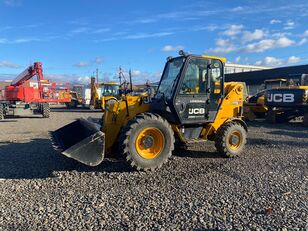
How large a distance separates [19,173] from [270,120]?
12087mm

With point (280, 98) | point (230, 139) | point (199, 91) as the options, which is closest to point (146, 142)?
point (199, 91)

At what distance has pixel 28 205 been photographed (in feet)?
15.1

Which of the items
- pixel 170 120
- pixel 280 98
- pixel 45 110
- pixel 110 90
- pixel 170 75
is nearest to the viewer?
pixel 170 120

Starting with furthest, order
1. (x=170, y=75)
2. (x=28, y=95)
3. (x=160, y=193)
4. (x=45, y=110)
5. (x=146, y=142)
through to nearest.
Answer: (x=45, y=110)
(x=28, y=95)
(x=170, y=75)
(x=146, y=142)
(x=160, y=193)

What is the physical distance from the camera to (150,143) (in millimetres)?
6391

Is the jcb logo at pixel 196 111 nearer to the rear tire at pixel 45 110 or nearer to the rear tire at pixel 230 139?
the rear tire at pixel 230 139

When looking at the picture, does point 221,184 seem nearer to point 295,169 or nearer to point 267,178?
point 267,178

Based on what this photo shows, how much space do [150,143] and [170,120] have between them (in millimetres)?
887

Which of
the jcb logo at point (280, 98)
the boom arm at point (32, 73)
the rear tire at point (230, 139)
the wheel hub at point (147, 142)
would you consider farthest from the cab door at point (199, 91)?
the boom arm at point (32, 73)

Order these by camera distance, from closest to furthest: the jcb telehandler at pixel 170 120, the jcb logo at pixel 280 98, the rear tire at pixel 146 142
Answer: the rear tire at pixel 146 142
the jcb telehandler at pixel 170 120
the jcb logo at pixel 280 98

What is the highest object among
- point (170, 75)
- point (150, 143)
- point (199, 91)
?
point (170, 75)

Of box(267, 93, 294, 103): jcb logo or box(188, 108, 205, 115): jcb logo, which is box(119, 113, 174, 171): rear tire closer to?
box(188, 108, 205, 115): jcb logo

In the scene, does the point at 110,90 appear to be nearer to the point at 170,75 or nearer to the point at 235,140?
the point at 170,75

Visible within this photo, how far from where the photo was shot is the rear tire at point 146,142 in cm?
602
